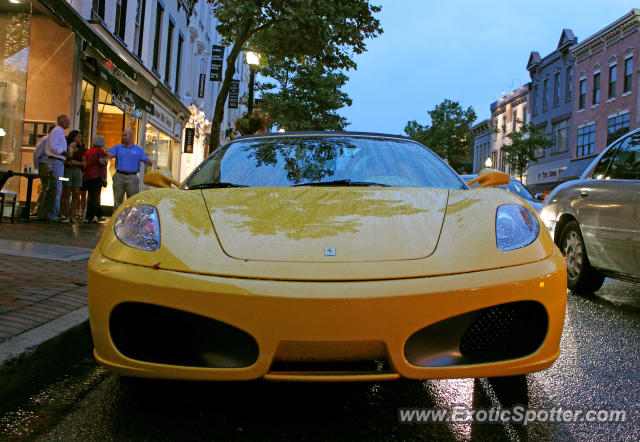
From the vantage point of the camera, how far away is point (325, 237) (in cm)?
228

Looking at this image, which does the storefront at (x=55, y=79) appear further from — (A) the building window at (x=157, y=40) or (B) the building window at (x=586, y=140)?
(B) the building window at (x=586, y=140)

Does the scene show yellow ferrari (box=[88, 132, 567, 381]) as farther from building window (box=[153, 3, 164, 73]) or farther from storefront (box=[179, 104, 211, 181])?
storefront (box=[179, 104, 211, 181])

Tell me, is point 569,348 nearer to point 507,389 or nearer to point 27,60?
point 507,389

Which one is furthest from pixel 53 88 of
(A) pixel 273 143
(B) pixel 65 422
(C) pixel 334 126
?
(C) pixel 334 126

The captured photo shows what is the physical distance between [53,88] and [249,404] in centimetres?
1134

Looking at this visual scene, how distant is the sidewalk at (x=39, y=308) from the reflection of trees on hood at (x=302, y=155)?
4.69 feet

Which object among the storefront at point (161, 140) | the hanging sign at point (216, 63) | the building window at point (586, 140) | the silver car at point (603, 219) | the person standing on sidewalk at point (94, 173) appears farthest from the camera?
the building window at point (586, 140)

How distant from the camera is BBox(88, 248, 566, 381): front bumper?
1985 mm

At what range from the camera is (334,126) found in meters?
38.2

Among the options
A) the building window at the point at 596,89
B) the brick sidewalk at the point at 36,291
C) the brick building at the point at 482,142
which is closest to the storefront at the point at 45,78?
the brick sidewalk at the point at 36,291

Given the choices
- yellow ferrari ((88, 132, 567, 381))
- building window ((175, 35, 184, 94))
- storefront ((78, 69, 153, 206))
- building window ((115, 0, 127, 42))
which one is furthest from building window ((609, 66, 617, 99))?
yellow ferrari ((88, 132, 567, 381))

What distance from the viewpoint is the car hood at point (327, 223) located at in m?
2.20

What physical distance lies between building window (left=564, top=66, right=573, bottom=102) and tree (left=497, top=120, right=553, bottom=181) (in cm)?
268

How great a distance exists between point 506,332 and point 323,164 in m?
1.52
